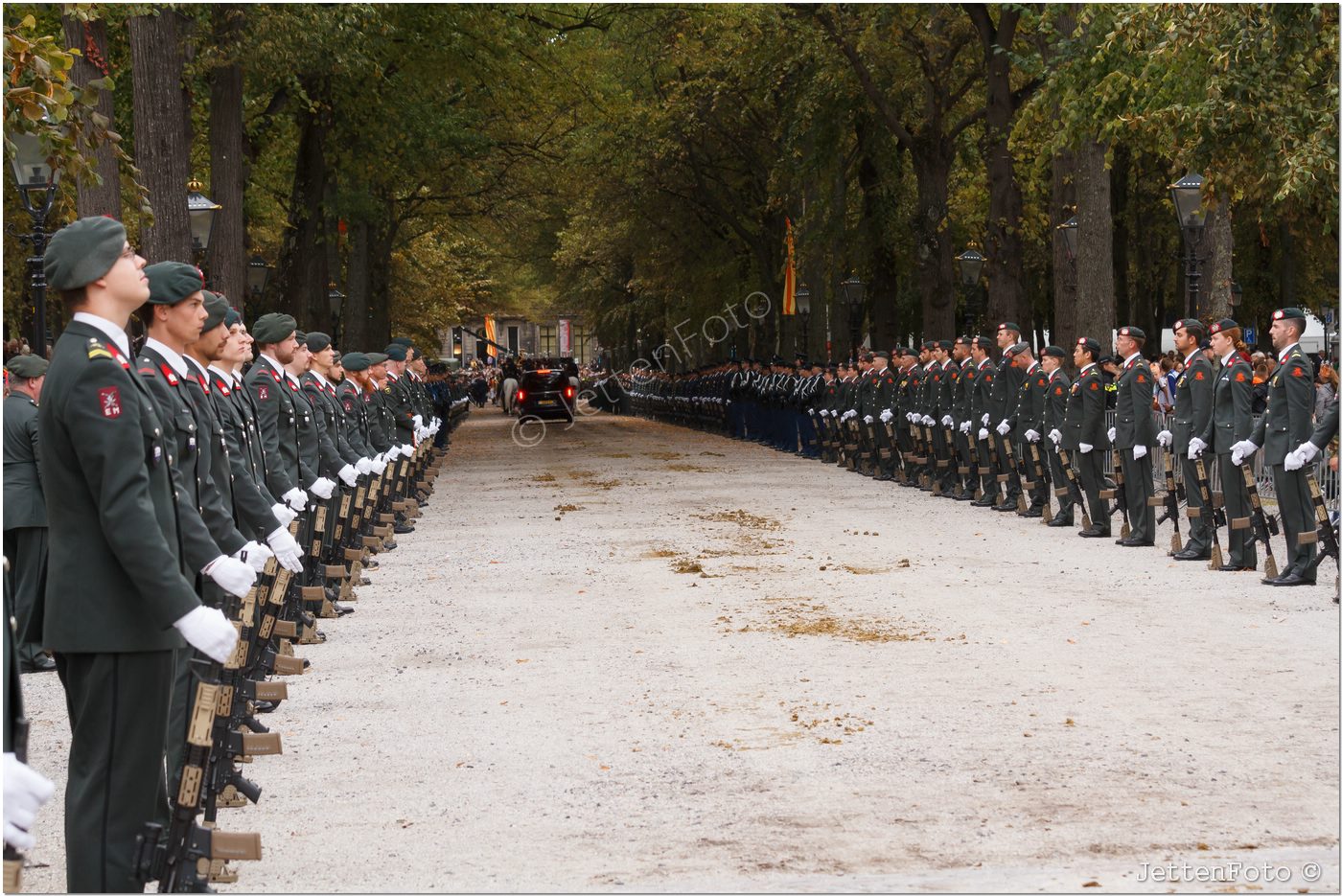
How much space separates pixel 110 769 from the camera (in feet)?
17.1

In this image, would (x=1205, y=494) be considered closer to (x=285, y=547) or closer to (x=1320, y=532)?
(x=1320, y=532)

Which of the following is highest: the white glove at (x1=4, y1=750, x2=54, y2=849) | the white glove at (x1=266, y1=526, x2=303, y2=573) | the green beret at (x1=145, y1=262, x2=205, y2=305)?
the green beret at (x1=145, y1=262, x2=205, y2=305)

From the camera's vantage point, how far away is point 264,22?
21.6 metres

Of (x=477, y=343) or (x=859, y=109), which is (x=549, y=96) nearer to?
(x=859, y=109)

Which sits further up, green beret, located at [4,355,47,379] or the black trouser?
green beret, located at [4,355,47,379]

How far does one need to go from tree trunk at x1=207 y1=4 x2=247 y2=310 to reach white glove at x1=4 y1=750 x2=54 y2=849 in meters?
18.1

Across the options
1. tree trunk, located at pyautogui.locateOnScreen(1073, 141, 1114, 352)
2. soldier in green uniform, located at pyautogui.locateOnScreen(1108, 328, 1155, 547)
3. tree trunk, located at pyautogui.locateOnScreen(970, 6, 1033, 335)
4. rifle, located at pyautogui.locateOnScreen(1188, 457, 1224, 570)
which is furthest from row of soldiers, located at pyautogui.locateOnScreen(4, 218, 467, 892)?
tree trunk, located at pyautogui.locateOnScreen(970, 6, 1033, 335)

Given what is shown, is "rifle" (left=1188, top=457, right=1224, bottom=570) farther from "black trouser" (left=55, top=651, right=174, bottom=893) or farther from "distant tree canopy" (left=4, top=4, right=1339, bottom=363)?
"black trouser" (left=55, top=651, right=174, bottom=893)

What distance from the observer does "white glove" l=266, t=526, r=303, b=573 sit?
8.14 meters

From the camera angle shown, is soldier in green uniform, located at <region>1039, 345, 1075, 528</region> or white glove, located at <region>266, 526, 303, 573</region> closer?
white glove, located at <region>266, 526, 303, 573</region>

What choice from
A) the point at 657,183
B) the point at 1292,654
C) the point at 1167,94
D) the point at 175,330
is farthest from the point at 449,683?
the point at 657,183

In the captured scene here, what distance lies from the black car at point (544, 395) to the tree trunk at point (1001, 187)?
90.2 ft

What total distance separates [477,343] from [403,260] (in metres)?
71.4

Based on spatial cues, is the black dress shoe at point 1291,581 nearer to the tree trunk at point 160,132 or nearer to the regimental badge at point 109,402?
the regimental badge at point 109,402
